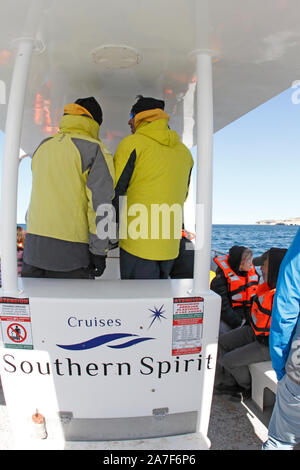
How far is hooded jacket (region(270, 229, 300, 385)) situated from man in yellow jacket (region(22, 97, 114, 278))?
37.4 inches

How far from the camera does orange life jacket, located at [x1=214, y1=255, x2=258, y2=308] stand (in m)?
3.29

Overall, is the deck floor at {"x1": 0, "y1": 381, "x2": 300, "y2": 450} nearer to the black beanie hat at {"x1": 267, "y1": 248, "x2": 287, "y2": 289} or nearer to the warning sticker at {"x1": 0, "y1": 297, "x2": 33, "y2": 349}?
the warning sticker at {"x1": 0, "y1": 297, "x2": 33, "y2": 349}

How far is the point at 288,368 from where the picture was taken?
1.55 m

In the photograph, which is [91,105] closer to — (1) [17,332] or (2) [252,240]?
(1) [17,332]

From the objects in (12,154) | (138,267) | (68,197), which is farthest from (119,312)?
(12,154)

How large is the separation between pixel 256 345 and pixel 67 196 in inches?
68.2

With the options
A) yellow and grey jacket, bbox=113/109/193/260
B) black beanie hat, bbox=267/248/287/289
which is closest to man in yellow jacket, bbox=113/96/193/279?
yellow and grey jacket, bbox=113/109/193/260

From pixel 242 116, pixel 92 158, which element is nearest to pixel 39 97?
pixel 92 158

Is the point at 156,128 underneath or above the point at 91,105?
underneath

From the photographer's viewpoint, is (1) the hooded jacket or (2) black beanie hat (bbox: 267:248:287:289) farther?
(2) black beanie hat (bbox: 267:248:287:289)

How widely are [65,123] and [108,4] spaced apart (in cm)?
65

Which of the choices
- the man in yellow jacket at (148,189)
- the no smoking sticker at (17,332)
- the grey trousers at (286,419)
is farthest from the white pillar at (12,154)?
the grey trousers at (286,419)

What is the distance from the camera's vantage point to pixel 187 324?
1.67m

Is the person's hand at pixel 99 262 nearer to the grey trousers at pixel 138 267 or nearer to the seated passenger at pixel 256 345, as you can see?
the grey trousers at pixel 138 267
